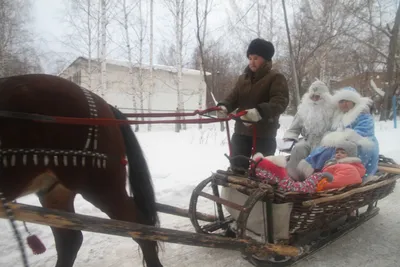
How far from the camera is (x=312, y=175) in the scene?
2.54 meters

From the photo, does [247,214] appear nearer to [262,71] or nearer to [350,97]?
[262,71]

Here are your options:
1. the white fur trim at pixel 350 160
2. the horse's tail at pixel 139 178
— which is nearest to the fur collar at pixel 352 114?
the white fur trim at pixel 350 160

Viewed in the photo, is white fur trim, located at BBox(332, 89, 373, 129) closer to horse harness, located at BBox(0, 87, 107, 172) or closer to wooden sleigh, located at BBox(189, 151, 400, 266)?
wooden sleigh, located at BBox(189, 151, 400, 266)

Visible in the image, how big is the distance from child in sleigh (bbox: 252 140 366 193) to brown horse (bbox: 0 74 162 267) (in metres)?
0.94

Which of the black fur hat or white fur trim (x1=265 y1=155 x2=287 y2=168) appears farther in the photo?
the black fur hat

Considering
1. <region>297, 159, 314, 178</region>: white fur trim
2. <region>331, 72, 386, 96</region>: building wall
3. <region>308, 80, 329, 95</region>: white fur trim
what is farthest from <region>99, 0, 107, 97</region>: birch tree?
<region>331, 72, 386, 96</region>: building wall

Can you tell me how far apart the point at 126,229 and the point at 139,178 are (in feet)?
1.65

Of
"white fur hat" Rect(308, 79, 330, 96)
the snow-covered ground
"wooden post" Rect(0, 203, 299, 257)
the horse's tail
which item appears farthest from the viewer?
"white fur hat" Rect(308, 79, 330, 96)

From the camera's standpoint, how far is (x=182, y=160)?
607 centimetres

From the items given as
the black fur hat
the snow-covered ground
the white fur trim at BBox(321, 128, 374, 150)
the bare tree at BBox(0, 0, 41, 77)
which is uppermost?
the bare tree at BBox(0, 0, 41, 77)

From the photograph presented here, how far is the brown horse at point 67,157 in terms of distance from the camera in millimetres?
1611

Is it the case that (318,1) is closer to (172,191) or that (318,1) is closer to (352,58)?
(352,58)

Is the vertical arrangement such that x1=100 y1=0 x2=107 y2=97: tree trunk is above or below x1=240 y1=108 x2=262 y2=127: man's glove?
above

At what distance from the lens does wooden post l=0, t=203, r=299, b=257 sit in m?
1.44
